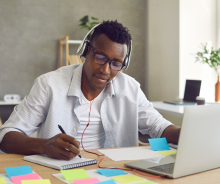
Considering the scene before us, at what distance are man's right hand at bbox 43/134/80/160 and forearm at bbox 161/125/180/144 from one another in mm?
516

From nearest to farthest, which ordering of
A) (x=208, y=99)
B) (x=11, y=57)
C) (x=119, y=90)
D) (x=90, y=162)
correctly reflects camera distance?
(x=90, y=162)
(x=119, y=90)
(x=208, y=99)
(x=11, y=57)

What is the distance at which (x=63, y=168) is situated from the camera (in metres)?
0.83

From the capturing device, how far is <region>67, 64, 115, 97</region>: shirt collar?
1.33m

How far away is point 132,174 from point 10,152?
0.56 meters

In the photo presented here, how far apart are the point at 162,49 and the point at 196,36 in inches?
19.7

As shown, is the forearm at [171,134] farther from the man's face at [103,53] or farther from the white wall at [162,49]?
the white wall at [162,49]

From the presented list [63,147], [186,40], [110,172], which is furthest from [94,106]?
[186,40]

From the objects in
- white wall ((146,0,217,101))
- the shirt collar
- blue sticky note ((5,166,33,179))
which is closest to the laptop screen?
white wall ((146,0,217,101))

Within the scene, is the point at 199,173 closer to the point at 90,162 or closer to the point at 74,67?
the point at 90,162

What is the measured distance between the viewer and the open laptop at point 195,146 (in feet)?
2.43

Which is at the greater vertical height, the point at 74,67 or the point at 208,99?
the point at 74,67

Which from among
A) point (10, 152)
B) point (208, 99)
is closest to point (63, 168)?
point (10, 152)

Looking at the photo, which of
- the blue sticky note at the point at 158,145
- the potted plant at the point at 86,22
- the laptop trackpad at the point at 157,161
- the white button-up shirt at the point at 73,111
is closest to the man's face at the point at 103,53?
the white button-up shirt at the point at 73,111

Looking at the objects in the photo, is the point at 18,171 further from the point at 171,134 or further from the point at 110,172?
the point at 171,134
